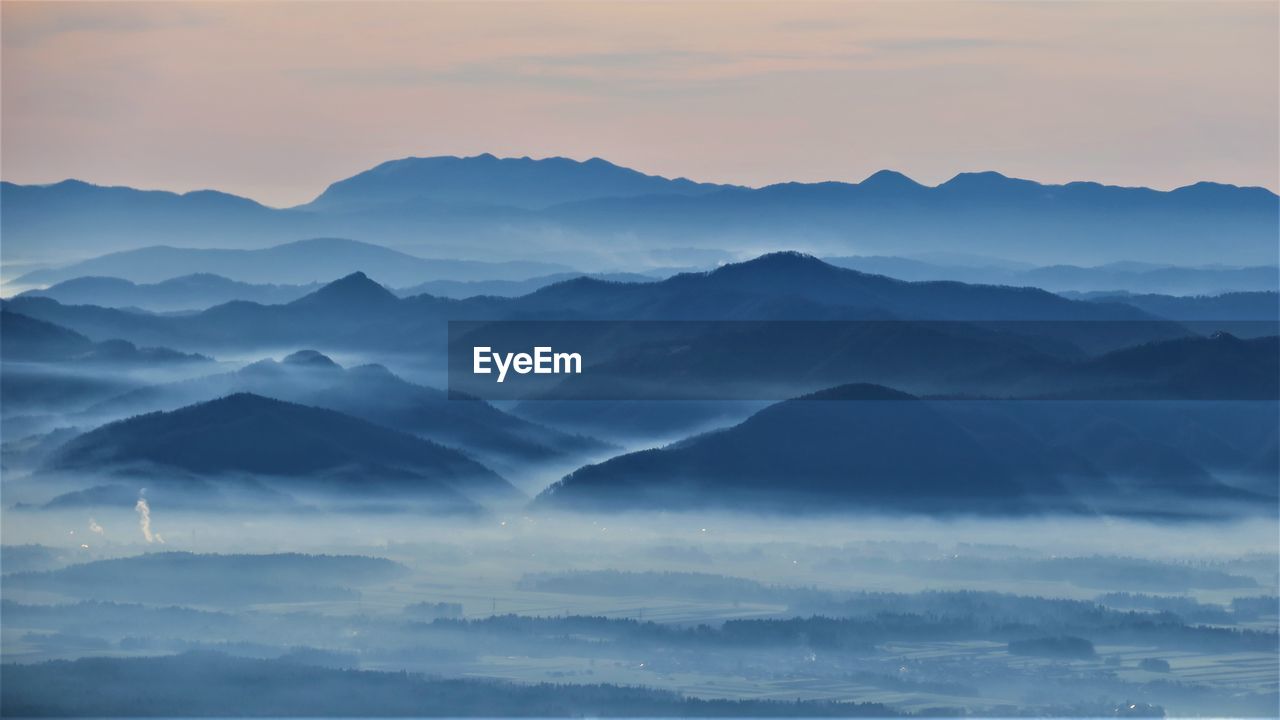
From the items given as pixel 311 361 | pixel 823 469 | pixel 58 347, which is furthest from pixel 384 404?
pixel 823 469

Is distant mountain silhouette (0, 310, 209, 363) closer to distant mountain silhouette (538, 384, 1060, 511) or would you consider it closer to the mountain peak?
the mountain peak

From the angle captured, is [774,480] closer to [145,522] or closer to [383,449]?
[383,449]

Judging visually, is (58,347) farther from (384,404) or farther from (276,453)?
(276,453)

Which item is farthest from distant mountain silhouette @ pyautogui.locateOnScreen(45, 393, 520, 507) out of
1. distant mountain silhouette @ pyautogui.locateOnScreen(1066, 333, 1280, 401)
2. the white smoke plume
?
distant mountain silhouette @ pyautogui.locateOnScreen(1066, 333, 1280, 401)

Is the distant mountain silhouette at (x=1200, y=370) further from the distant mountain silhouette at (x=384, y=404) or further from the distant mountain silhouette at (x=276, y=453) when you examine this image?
the distant mountain silhouette at (x=276, y=453)

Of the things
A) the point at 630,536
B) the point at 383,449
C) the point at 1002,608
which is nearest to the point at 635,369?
the point at 383,449

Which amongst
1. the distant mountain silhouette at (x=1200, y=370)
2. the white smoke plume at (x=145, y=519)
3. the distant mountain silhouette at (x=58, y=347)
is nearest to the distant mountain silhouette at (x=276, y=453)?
the white smoke plume at (x=145, y=519)

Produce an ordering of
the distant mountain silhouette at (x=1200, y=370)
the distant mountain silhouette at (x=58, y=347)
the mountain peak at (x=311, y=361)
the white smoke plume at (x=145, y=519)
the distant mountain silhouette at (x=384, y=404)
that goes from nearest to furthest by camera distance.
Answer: the white smoke plume at (x=145, y=519), the distant mountain silhouette at (x=1200, y=370), the distant mountain silhouette at (x=384, y=404), the mountain peak at (x=311, y=361), the distant mountain silhouette at (x=58, y=347)
